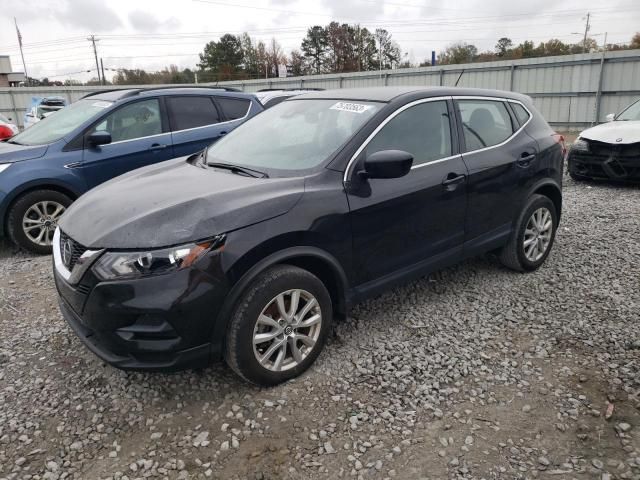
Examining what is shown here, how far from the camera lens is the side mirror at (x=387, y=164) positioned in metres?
Answer: 3.04

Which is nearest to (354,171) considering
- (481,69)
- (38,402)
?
(38,402)

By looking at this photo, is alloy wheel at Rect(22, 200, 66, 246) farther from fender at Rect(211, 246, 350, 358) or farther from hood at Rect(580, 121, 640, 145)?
hood at Rect(580, 121, 640, 145)

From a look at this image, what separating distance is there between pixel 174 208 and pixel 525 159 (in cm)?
311

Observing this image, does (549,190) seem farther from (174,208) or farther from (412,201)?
(174,208)

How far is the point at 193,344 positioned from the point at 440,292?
2.41 m

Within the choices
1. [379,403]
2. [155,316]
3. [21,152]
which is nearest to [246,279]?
[155,316]

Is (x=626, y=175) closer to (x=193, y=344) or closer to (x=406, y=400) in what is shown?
(x=406, y=400)

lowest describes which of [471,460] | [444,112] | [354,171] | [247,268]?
[471,460]

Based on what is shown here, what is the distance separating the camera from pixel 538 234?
464 centimetres

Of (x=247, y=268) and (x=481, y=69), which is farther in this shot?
(x=481, y=69)

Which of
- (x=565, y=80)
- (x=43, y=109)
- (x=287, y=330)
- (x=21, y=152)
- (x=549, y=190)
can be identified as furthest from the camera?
(x=43, y=109)

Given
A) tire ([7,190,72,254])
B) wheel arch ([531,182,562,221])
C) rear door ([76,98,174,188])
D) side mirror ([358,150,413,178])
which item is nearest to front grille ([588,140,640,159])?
wheel arch ([531,182,562,221])

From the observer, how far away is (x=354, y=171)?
3.16 metres

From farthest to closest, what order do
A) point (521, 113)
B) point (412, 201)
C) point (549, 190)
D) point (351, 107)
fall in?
point (549, 190)
point (521, 113)
point (351, 107)
point (412, 201)
